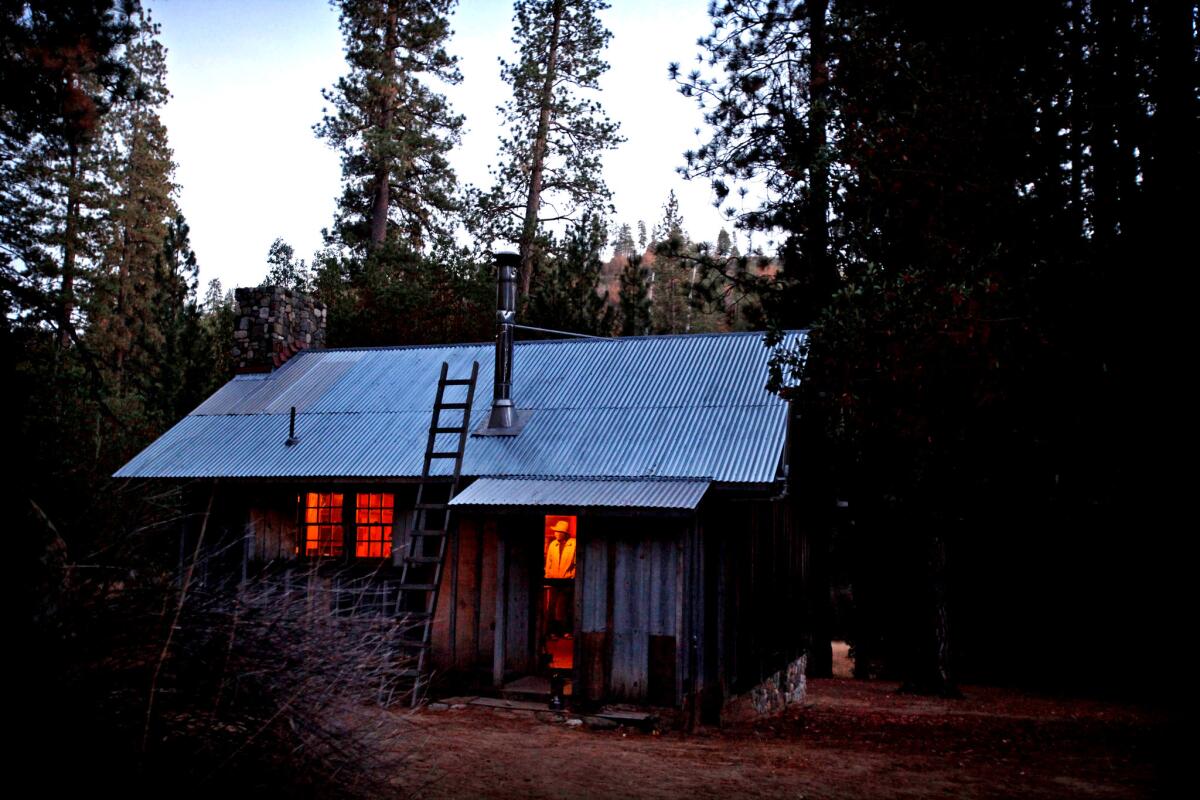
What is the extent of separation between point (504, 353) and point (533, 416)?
3.70ft

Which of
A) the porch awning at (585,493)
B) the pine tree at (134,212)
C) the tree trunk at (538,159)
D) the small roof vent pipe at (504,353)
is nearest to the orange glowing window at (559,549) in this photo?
the small roof vent pipe at (504,353)

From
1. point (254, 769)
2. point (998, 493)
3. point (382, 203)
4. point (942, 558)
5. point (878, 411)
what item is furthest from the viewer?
point (382, 203)

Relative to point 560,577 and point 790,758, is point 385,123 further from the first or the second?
point 790,758

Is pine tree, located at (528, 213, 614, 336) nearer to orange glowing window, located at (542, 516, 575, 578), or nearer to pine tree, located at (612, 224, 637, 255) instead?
orange glowing window, located at (542, 516, 575, 578)

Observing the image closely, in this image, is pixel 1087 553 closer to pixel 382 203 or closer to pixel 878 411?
pixel 878 411

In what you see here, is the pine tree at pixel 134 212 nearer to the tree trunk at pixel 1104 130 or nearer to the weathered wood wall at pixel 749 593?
the weathered wood wall at pixel 749 593

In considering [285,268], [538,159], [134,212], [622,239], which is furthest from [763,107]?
[622,239]

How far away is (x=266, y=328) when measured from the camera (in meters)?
18.9

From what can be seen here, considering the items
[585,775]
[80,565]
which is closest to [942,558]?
[585,775]

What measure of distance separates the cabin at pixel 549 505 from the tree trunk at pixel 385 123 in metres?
17.4

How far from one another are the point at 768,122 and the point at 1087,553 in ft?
36.0

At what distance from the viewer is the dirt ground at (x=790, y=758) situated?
29.2ft

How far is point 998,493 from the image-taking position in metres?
12.7

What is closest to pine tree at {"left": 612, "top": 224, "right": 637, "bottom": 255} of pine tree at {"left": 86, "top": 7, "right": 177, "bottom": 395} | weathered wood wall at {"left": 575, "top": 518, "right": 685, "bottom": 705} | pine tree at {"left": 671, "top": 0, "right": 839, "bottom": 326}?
pine tree at {"left": 86, "top": 7, "right": 177, "bottom": 395}
